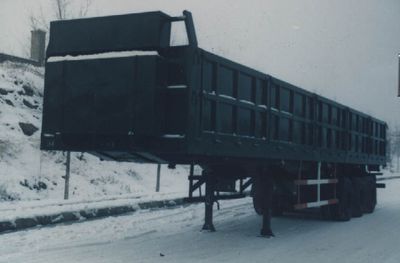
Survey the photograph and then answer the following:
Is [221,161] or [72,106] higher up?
[72,106]

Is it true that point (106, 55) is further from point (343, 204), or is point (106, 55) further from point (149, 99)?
point (343, 204)

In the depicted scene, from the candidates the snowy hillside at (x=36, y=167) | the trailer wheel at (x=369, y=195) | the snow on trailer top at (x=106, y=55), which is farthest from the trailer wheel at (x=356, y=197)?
the snow on trailer top at (x=106, y=55)

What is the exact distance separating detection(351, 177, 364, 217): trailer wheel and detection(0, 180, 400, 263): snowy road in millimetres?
694

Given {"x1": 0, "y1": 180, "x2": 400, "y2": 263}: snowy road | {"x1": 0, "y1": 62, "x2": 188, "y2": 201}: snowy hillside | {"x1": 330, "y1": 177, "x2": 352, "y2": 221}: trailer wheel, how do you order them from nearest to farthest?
{"x1": 0, "y1": 180, "x2": 400, "y2": 263}: snowy road
{"x1": 330, "y1": 177, "x2": 352, "y2": 221}: trailer wheel
{"x1": 0, "y1": 62, "x2": 188, "y2": 201}: snowy hillside

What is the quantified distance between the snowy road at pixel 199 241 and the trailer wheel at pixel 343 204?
259 millimetres

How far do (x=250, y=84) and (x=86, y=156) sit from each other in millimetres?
15118

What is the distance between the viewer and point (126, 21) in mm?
6988

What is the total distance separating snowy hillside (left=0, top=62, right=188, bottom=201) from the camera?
17031 mm

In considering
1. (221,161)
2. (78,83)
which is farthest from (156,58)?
(221,161)

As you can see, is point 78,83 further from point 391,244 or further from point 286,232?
point 391,244

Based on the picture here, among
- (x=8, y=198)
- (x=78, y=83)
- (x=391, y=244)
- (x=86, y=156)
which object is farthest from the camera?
(x=86, y=156)

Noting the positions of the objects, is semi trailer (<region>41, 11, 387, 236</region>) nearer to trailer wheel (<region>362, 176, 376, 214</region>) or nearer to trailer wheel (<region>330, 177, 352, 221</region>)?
trailer wheel (<region>330, 177, 352, 221</region>)

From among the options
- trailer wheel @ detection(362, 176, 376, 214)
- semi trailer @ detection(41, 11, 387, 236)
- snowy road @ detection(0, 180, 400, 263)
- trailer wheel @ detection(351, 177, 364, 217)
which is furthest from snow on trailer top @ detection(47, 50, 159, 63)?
trailer wheel @ detection(362, 176, 376, 214)

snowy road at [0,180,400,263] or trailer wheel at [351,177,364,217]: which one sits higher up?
trailer wheel at [351,177,364,217]
